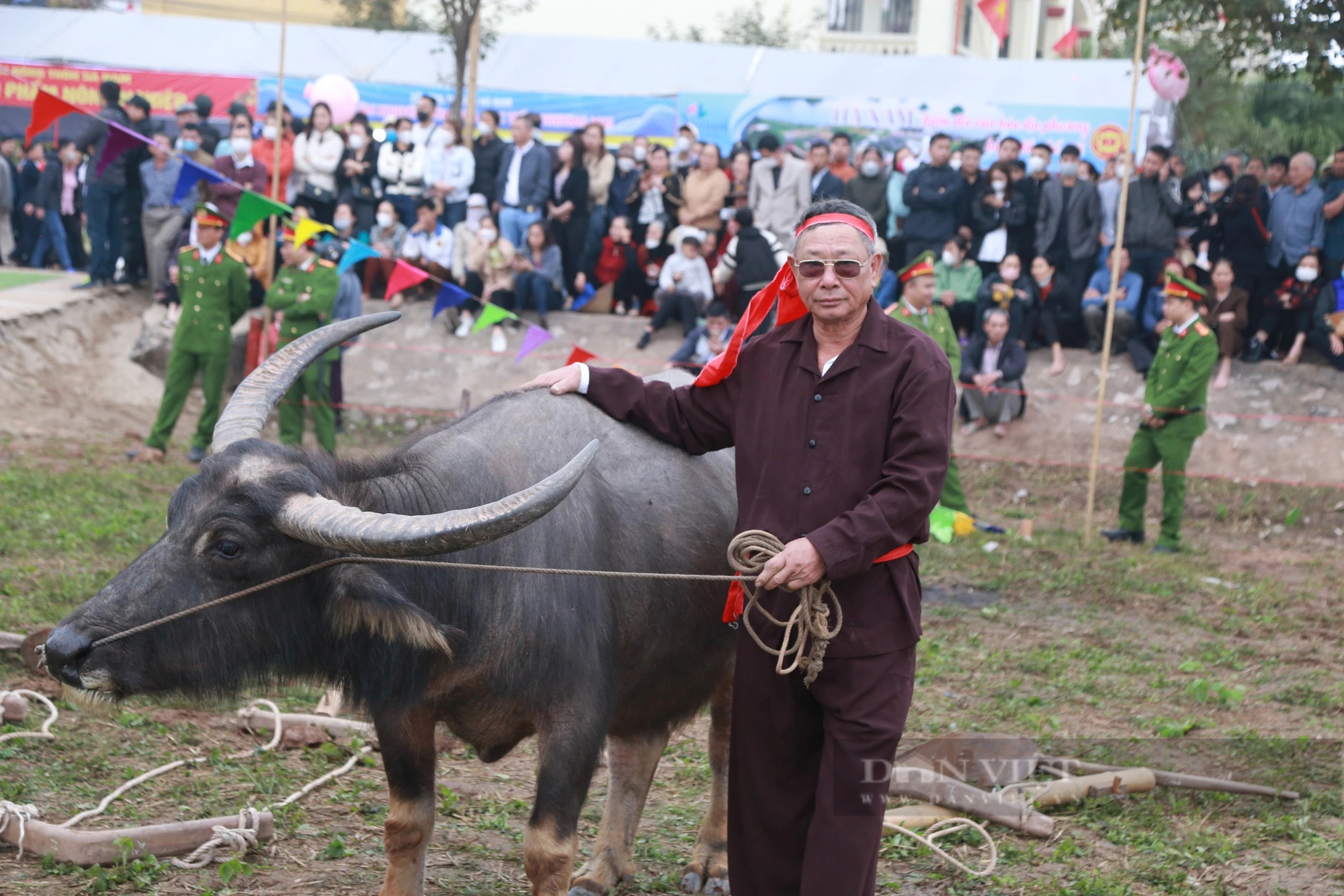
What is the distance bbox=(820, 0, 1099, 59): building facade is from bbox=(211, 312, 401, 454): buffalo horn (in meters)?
31.5

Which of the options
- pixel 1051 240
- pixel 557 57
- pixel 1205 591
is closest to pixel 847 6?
pixel 557 57

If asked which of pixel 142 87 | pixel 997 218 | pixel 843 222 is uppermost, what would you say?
pixel 142 87

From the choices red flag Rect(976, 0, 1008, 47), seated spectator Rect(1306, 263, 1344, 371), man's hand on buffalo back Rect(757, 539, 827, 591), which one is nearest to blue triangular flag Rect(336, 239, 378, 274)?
man's hand on buffalo back Rect(757, 539, 827, 591)

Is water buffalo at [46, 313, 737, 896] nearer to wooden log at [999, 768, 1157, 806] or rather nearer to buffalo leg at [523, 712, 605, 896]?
buffalo leg at [523, 712, 605, 896]

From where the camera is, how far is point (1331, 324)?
11.3 metres

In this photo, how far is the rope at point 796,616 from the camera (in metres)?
3.11

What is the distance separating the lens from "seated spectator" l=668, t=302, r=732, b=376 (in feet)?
37.3

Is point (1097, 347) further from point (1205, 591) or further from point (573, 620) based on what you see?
point (573, 620)

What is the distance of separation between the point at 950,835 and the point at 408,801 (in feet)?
6.49

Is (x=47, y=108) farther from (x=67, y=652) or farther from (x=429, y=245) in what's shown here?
(x=67, y=652)

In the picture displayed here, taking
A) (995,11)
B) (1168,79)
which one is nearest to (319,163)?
(995,11)

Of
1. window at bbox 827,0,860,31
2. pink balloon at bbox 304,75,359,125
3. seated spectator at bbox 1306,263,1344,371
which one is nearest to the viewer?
seated spectator at bbox 1306,263,1344,371

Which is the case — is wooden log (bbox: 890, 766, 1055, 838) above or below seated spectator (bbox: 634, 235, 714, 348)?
below

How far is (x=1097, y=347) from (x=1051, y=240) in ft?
3.81
